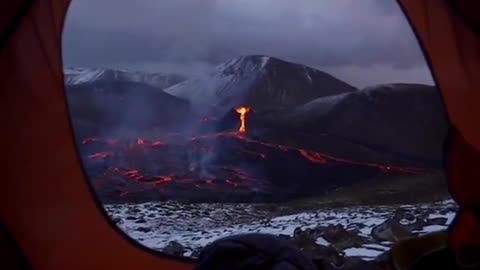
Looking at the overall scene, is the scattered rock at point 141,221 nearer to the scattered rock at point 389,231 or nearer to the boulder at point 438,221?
the scattered rock at point 389,231

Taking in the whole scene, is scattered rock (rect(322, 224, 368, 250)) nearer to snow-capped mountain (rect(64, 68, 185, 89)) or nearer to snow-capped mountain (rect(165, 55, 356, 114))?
snow-capped mountain (rect(165, 55, 356, 114))

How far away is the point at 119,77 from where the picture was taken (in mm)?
2012

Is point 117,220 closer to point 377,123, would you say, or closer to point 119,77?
point 119,77

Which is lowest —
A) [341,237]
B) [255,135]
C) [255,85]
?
[341,237]

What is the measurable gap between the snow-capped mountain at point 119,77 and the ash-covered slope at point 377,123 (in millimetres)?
294

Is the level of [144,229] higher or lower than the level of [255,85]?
lower

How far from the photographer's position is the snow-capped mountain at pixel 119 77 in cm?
197

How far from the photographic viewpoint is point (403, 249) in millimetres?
1573

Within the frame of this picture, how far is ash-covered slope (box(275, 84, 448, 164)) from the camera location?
6.79ft

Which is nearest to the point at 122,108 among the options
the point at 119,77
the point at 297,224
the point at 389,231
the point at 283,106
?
the point at 119,77

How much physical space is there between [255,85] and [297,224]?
1.19ft

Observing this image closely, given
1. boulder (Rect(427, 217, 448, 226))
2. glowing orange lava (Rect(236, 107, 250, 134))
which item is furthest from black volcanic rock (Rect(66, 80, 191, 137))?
boulder (Rect(427, 217, 448, 226))

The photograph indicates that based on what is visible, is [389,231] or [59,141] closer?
[59,141]

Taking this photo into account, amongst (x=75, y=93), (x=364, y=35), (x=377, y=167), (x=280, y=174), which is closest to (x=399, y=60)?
(x=364, y=35)
